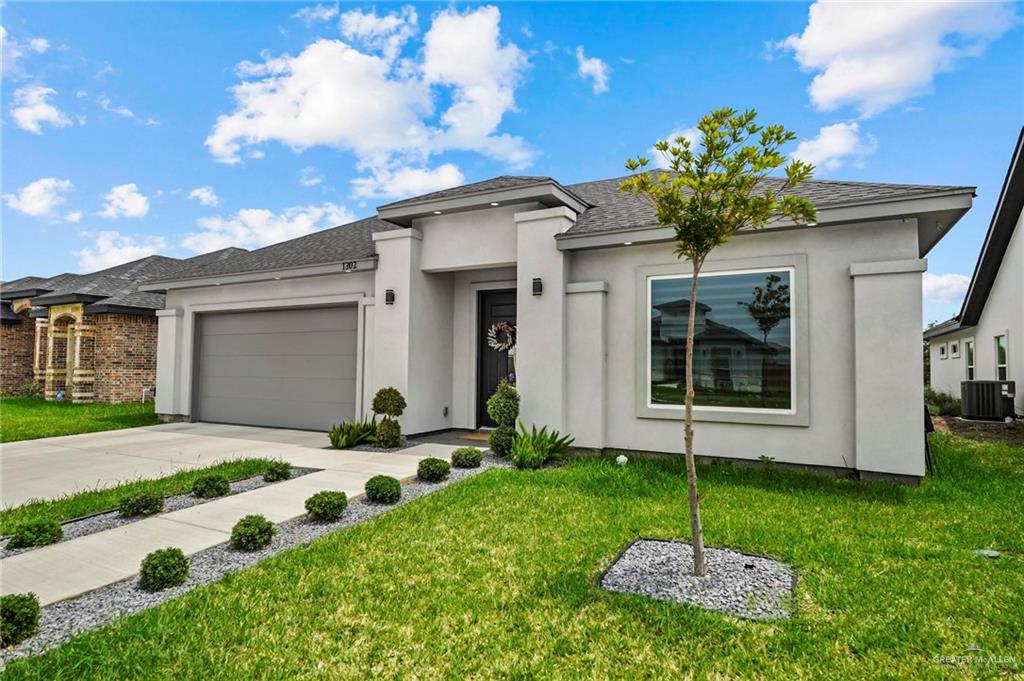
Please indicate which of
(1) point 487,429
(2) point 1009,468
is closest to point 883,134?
(2) point 1009,468

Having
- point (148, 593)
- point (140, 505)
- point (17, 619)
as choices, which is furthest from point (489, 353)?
point (17, 619)

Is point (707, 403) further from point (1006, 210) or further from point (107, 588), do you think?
point (1006, 210)

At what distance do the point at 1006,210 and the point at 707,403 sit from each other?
11665mm

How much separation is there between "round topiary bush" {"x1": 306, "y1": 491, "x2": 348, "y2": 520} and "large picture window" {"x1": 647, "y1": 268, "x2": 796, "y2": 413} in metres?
4.52

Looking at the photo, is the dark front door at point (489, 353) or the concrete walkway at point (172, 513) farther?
the dark front door at point (489, 353)

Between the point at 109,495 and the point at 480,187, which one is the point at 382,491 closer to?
the point at 109,495

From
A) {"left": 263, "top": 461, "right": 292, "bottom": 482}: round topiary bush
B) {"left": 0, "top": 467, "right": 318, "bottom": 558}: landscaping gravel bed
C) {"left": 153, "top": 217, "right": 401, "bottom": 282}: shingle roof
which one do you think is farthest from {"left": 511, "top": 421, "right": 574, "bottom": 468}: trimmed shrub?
{"left": 153, "top": 217, "right": 401, "bottom": 282}: shingle roof

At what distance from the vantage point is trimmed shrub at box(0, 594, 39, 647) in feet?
8.66

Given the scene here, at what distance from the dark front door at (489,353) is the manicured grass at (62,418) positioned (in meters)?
8.22

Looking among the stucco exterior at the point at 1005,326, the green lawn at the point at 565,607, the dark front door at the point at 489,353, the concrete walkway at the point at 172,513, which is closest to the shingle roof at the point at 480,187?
the dark front door at the point at 489,353

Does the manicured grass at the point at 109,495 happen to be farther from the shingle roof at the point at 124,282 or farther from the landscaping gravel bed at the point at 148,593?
the shingle roof at the point at 124,282

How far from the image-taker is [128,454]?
7.95 metres

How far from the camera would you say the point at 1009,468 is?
7066 mm

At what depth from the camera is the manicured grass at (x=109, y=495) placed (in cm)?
483
